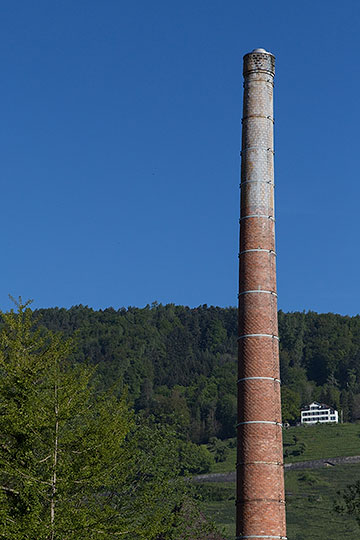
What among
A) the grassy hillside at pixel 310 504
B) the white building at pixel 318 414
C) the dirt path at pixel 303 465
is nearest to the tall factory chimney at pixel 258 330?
the grassy hillside at pixel 310 504

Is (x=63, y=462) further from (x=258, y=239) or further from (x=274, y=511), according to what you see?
(x=258, y=239)

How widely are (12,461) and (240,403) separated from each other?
9.01 metres

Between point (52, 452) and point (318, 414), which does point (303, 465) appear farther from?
point (52, 452)

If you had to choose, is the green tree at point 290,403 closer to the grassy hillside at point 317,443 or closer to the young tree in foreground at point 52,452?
the grassy hillside at point 317,443

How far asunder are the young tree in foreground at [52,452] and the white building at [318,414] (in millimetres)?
148934

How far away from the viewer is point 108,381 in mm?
188750

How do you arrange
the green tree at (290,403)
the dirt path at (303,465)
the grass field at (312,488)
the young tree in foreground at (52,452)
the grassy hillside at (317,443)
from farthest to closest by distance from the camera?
the green tree at (290,403)
the grassy hillside at (317,443)
the dirt path at (303,465)
the grass field at (312,488)
the young tree in foreground at (52,452)

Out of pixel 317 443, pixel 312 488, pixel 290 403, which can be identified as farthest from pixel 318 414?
pixel 312 488

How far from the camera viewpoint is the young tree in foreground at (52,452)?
86.7 feet

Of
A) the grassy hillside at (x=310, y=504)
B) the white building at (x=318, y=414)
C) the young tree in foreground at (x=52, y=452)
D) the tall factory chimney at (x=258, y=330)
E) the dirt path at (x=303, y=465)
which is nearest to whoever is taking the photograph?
the young tree in foreground at (x=52, y=452)

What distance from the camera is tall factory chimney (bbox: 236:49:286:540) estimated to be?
30984mm

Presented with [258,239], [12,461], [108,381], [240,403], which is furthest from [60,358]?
[108,381]

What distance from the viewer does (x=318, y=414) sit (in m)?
180

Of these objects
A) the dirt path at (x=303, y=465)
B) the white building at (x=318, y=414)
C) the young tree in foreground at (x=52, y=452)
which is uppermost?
the white building at (x=318, y=414)
